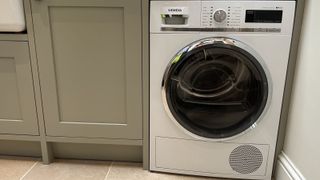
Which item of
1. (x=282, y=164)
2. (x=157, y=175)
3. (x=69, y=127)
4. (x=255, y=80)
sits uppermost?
(x=255, y=80)

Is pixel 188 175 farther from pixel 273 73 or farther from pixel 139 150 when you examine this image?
pixel 273 73

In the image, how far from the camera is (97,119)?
159cm

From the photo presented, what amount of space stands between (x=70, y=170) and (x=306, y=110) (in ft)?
4.09

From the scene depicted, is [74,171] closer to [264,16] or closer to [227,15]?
[227,15]

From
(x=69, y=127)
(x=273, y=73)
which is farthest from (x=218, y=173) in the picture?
(x=69, y=127)

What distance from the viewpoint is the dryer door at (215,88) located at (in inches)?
53.7

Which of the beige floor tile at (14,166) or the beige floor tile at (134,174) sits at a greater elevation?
the beige floor tile at (134,174)

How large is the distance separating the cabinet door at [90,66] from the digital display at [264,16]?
508 millimetres

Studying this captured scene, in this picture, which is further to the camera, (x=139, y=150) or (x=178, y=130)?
(x=139, y=150)

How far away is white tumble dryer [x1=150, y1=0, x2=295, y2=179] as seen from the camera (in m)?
1.34

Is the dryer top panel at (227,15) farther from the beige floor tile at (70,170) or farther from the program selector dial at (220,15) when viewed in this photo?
the beige floor tile at (70,170)

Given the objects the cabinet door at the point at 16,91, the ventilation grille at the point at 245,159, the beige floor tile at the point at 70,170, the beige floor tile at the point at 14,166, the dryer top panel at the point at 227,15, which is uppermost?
the dryer top panel at the point at 227,15

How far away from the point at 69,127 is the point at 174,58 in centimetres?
69

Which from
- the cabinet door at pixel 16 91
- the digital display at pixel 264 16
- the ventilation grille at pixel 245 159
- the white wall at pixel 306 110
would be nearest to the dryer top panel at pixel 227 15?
the digital display at pixel 264 16
